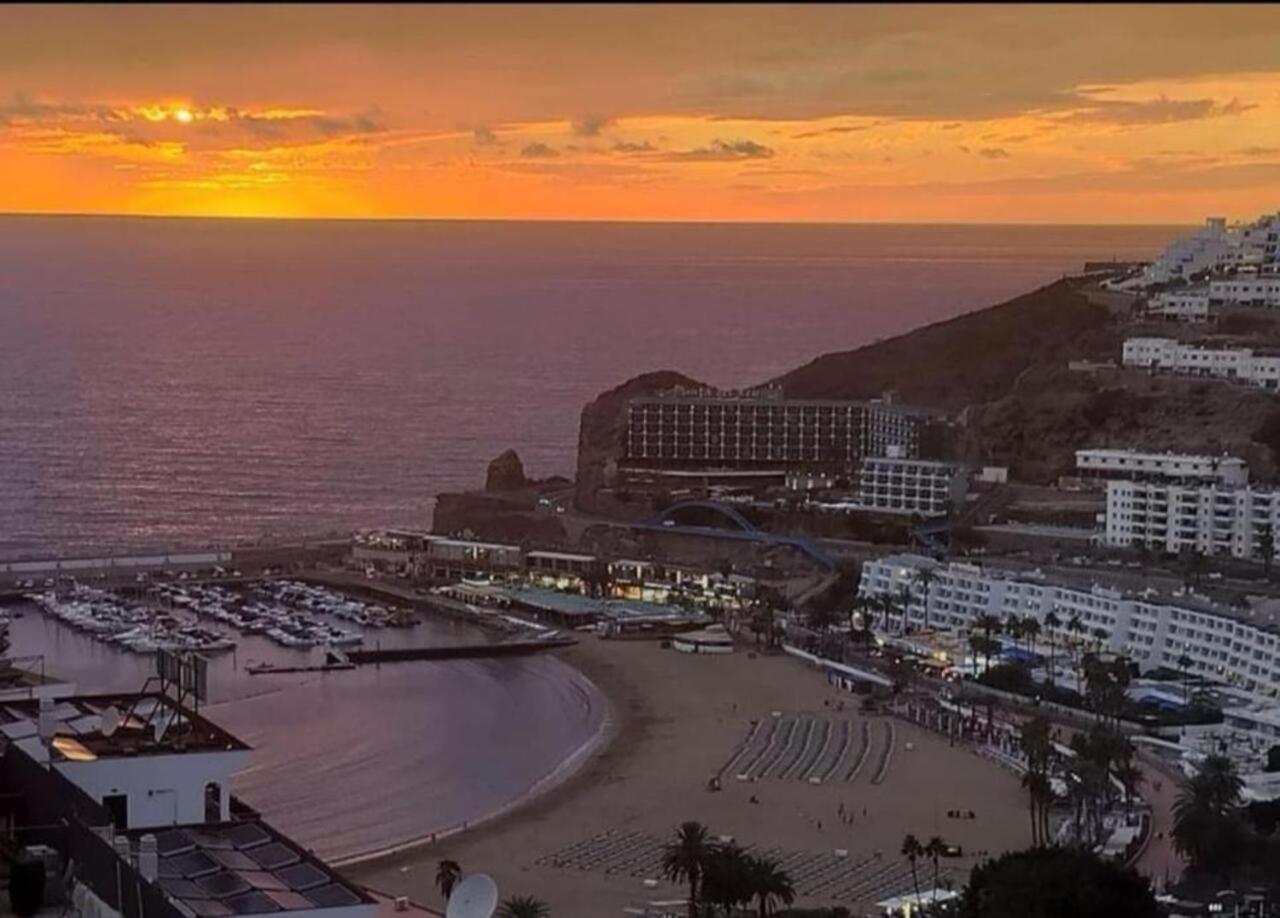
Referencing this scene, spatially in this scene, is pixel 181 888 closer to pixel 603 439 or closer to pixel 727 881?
pixel 727 881

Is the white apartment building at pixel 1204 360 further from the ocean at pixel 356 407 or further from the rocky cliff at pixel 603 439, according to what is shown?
the ocean at pixel 356 407

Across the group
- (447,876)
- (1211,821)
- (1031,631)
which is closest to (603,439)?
(1031,631)

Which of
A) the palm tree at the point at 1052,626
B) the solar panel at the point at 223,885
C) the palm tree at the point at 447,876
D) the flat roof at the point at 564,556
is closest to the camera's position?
the solar panel at the point at 223,885

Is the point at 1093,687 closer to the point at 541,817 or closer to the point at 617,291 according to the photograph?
the point at 541,817

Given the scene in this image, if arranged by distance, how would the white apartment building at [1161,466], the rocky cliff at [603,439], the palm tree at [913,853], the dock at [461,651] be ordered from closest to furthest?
the palm tree at [913,853], the dock at [461,651], the white apartment building at [1161,466], the rocky cliff at [603,439]

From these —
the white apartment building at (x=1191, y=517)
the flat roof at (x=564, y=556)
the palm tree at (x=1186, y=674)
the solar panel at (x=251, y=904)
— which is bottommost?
the palm tree at (x=1186, y=674)

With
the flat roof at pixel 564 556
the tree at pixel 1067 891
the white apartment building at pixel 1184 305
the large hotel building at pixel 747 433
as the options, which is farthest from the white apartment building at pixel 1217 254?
the tree at pixel 1067 891

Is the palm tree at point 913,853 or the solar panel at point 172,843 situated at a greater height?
the solar panel at point 172,843
